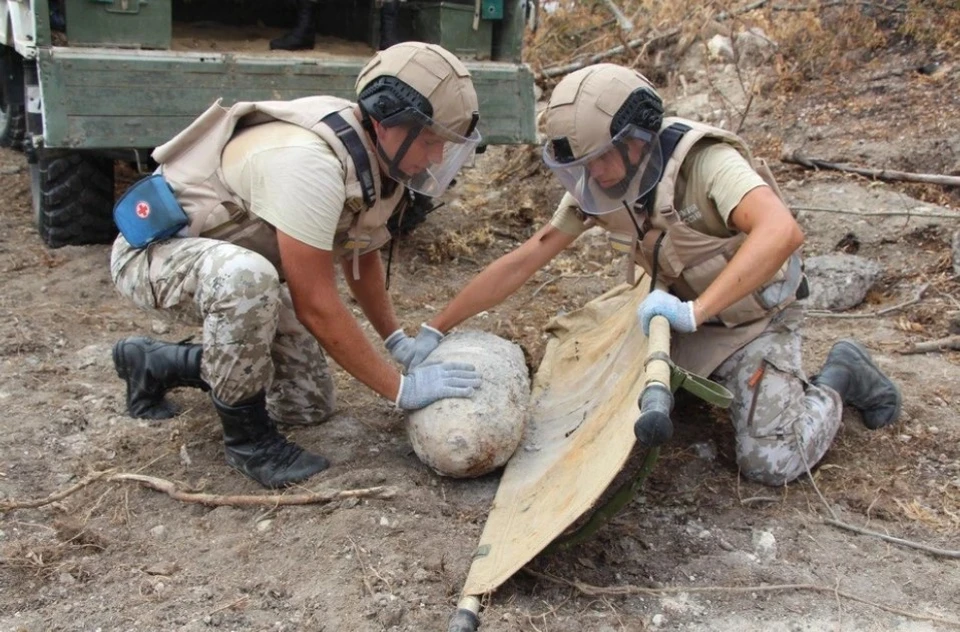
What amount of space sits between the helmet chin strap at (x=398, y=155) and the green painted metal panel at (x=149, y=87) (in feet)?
7.51

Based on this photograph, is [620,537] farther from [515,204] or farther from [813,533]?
[515,204]

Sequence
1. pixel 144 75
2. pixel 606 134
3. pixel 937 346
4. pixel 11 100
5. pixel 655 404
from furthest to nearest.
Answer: pixel 11 100, pixel 144 75, pixel 937 346, pixel 606 134, pixel 655 404

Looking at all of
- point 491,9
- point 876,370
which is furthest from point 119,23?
point 876,370

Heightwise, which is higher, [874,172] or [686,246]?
[686,246]

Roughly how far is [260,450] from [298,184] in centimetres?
94

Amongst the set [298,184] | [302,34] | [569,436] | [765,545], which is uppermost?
[302,34]

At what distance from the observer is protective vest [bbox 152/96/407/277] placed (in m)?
3.21

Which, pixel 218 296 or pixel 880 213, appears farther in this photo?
pixel 880 213

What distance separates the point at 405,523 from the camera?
298 centimetres

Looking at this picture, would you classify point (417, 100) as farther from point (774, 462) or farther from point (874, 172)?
point (874, 172)

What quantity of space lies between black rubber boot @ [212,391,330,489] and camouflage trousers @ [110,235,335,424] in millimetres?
56

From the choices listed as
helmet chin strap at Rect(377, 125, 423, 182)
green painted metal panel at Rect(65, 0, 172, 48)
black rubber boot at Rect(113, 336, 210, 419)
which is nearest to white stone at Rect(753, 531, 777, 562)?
helmet chin strap at Rect(377, 125, 423, 182)

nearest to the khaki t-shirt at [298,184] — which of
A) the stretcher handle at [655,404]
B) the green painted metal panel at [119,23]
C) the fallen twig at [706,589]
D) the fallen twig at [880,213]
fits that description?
the stretcher handle at [655,404]

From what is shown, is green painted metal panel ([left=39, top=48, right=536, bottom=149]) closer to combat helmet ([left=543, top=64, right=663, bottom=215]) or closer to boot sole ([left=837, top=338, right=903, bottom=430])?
combat helmet ([left=543, top=64, right=663, bottom=215])
